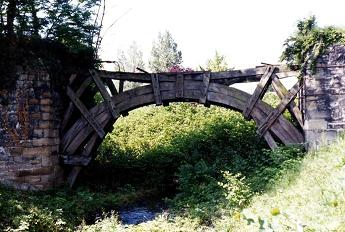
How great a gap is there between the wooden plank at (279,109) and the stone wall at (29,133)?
453 cm

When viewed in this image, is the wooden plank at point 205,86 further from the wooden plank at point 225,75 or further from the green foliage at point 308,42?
the green foliage at point 308,42

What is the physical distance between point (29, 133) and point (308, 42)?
231 inches

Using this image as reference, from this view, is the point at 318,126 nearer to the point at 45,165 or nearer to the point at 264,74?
the point at 264,74

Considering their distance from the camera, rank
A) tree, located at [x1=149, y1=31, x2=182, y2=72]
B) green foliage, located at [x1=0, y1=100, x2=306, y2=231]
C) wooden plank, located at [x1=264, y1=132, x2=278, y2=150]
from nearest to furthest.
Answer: green foliage, located at [x1=0, y1=100, x2=306, y2=231] < wooden plank, located at [x1=264, y1=132, x2=278, y2=150] < tree, located at [x1=149, y1=31, x2=182, y2=72]

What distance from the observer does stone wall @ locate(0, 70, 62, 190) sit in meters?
7.69

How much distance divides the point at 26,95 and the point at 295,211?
19.7 feet

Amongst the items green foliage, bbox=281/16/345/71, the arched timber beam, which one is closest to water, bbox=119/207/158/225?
the arched timber beam

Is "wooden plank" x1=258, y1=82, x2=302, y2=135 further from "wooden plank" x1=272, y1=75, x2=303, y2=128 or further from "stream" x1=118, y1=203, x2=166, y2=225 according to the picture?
"stream" x1=118, y1=203, x2=166, y2=225

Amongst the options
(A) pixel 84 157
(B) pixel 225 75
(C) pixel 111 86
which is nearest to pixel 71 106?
(C) pixel 111 86

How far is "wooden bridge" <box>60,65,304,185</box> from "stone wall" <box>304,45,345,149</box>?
2.59 feet

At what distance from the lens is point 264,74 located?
8.09 m

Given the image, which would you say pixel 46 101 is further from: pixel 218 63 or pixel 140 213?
pixel 218 63

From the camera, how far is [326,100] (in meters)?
7.31

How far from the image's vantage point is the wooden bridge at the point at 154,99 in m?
8.23
